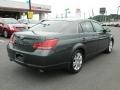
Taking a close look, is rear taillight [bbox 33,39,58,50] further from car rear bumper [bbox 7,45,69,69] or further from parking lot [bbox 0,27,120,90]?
parking lot [bbox 0,27,120,90]

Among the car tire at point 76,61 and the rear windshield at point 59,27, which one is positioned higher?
the rear windshield at point 59,27

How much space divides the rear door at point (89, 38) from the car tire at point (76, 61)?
15.9 inches

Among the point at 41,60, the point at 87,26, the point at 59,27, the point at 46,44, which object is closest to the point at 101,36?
the point at 87,26

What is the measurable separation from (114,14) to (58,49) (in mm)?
71379

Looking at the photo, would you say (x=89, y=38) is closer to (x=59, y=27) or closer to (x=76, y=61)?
(x=76, y=61)

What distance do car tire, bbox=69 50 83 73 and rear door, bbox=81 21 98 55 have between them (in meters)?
0.40

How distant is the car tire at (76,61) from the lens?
4.84 meters

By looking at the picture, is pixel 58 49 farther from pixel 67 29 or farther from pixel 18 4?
pixel 18 4

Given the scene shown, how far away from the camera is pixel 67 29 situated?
193 inches

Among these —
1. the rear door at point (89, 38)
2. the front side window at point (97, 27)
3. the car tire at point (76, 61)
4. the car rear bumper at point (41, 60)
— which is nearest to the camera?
the car rear bumper at point (41, 60)

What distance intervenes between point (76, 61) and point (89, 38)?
0.96 m

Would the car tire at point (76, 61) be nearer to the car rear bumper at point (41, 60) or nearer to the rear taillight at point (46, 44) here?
the car rear bumper at point (41, 60)

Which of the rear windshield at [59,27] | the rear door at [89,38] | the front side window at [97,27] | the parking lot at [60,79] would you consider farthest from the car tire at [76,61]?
the front side window at [97,27]

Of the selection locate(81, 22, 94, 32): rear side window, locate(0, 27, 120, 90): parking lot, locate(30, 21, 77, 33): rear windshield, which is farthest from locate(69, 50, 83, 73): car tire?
locate(81, 22, 94, 32): rear side window
